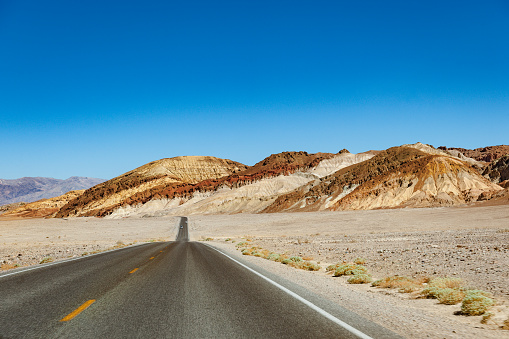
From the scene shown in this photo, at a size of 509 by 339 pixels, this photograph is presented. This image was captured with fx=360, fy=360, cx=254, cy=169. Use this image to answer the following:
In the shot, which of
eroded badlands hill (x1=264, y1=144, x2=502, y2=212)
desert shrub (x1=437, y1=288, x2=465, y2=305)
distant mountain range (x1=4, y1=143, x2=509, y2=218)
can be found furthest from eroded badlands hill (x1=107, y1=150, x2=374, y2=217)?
desert shrub (x1=437, y1=288, x2=465, y2=305)

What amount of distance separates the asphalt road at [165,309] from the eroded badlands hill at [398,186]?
248ft

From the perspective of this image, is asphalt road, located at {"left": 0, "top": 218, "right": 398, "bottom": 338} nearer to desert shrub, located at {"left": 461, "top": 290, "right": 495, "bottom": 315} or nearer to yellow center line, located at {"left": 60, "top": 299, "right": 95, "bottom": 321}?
yellow center line, located at {"left": 60, "top": 299, "right": 95, "bottom": 321}

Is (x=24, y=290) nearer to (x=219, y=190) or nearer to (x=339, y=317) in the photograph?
(x=339, y=317)

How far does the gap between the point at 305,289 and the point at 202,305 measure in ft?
11.5

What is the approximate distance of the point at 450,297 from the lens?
8.08 m

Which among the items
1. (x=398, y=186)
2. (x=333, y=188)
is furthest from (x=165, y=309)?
(x=333, y=188)

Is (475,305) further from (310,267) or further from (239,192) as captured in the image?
(239,192)

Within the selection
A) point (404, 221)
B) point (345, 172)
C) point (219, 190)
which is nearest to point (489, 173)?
point (345, 172)

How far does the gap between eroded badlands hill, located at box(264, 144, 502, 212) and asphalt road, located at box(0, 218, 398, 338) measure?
248 ft

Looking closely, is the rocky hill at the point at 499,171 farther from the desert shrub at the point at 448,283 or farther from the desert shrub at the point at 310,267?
the desert shrub at the point at 448,283

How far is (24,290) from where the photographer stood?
8.87 m

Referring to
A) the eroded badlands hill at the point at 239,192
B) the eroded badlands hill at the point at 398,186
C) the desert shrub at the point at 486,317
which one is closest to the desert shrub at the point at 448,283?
the desert shrub at the point at 486,317

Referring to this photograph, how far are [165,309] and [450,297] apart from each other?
6216mm

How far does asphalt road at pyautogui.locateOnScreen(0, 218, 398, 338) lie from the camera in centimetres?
546
